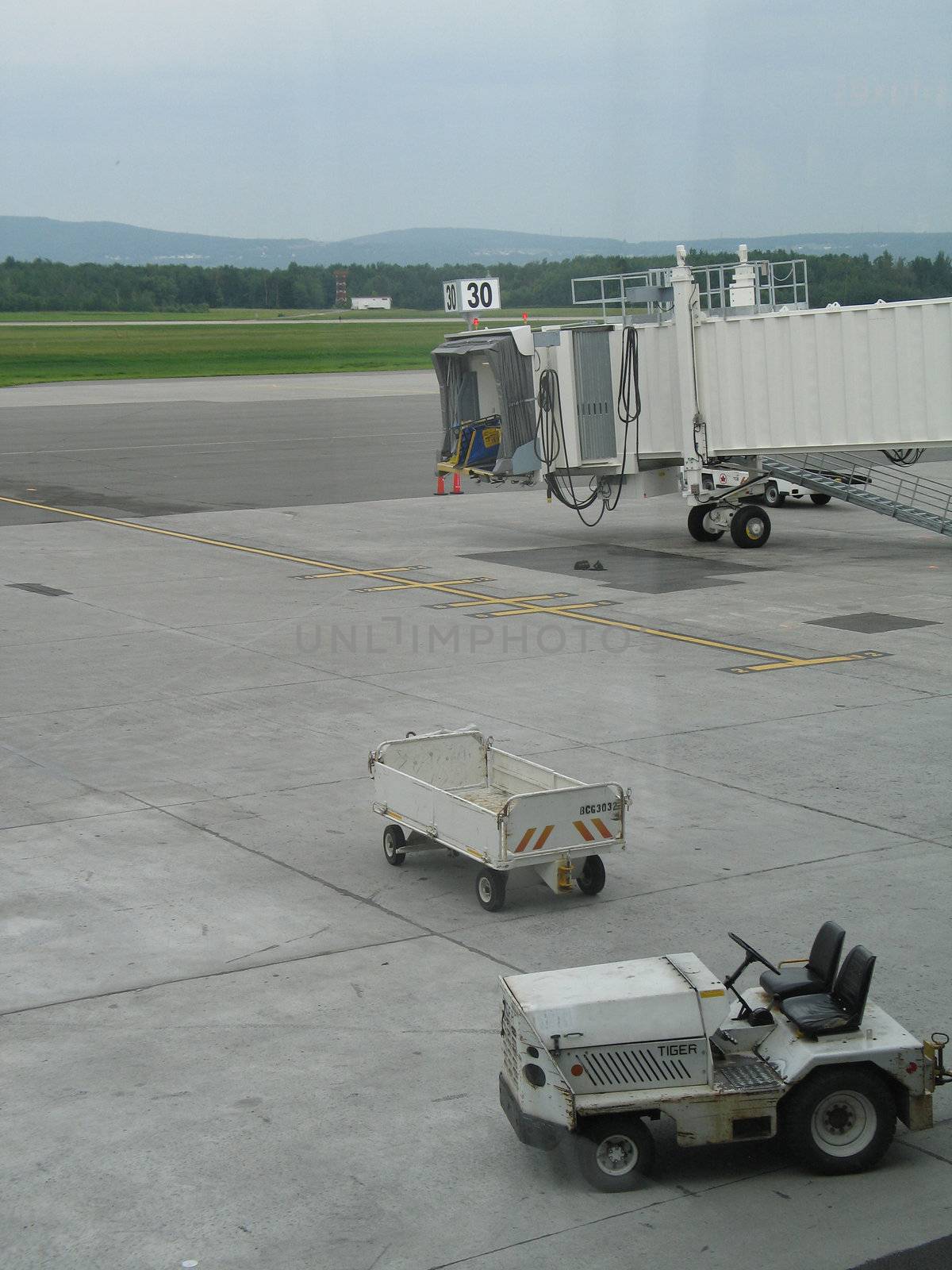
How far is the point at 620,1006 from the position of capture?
8.60m

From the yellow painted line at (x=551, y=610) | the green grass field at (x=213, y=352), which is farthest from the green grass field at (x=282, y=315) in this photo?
the yellow painted line at (x=551, y=610)

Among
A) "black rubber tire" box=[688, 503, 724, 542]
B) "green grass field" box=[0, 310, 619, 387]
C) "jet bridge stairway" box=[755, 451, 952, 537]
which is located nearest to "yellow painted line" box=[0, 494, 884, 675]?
"black rubber tire" box=[688, 503, 724, 542]

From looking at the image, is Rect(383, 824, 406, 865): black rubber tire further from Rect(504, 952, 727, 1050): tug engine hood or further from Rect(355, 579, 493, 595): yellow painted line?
Rect(355, 579, 493, 595): yellow painted line

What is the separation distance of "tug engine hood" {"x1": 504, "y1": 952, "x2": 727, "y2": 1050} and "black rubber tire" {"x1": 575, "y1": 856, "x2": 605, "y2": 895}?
3954 millimetres

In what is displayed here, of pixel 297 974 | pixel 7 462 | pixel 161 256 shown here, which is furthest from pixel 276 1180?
pixel 161 256

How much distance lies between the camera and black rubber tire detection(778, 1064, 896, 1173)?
28.2 ft

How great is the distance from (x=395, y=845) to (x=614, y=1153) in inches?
227

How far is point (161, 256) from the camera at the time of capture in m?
85.9

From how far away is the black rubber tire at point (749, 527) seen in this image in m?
32.9

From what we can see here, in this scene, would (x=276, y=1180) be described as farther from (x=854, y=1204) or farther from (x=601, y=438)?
(x=601, y=438)

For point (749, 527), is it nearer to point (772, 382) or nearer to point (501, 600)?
point (772, 382)

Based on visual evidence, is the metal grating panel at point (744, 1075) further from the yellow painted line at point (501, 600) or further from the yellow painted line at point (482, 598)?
the yellow painted line at point (501, 600)

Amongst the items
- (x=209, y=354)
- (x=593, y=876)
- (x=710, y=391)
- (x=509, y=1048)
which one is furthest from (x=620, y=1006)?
(x=209, y=354)

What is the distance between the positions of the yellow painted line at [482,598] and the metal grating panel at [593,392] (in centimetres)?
477
